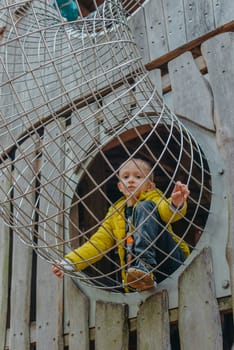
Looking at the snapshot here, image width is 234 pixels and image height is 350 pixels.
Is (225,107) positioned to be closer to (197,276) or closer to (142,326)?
(197,276)

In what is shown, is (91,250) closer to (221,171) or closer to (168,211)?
Result: (168,211)

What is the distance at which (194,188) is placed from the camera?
5.02 meters

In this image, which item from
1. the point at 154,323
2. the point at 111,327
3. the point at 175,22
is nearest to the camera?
the point at 154,323

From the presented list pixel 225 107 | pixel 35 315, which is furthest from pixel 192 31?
pixel 35 315

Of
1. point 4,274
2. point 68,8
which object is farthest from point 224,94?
point 4,274

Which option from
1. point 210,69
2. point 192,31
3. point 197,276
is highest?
point 192,31

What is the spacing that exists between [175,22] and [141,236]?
1.24 m

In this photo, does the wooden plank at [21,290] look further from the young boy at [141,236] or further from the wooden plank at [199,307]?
the wooden plank at [199,307]

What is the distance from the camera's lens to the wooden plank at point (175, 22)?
12.0ft

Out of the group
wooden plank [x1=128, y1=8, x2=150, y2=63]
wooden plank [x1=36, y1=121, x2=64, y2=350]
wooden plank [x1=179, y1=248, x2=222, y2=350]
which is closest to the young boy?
wooden plank [x1=179, y1=248, x2=222, y2=350]

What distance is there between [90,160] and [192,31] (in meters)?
0.80

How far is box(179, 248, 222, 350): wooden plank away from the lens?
2828mm

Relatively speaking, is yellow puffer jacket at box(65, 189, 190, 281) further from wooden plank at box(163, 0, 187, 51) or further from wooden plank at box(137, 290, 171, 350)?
wooden plank at box(163, 0, 187, 51)

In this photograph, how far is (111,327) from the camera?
3170 millimetres
